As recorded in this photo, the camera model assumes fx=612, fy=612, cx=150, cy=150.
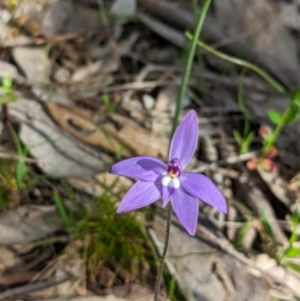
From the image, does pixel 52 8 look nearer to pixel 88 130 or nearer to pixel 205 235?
pixel 88 130

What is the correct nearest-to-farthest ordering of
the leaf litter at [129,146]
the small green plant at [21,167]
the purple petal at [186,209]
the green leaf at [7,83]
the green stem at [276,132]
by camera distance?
the purple petal at [186,209] < the leaf litter at [129,146] < the small green plant at [21,167] < the green stem at [276,132] < the green leaf at [7,83]

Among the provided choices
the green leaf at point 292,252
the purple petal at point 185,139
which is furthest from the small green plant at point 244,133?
the purple petal at point 185,139

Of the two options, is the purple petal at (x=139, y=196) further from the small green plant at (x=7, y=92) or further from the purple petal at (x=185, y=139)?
the small green plant at (x=7, y=92)

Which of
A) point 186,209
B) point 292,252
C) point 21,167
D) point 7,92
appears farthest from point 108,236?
point 186,209

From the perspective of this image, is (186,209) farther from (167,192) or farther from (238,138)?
(238,138)

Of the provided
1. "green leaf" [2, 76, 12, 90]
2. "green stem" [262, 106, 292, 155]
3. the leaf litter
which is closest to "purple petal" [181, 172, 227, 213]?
the leaf litter

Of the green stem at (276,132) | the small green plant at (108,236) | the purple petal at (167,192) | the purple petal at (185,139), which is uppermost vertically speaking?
the purple petal at (185,139)

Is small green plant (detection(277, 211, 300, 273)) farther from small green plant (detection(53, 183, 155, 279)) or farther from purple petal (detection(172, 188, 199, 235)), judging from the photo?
purple petal (detection(172, 188, 199, 235))
